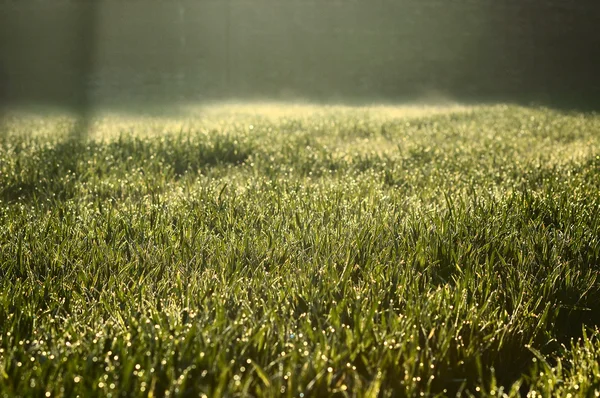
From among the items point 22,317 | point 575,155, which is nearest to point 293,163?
point 575,155

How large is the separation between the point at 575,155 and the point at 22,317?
16.4 feet

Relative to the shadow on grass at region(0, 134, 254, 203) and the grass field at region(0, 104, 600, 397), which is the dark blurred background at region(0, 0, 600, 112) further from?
the grass field at region(0, 104, 600, 397)

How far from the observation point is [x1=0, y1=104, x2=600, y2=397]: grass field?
4.72 feet

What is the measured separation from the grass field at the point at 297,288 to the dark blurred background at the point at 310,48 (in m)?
15.5

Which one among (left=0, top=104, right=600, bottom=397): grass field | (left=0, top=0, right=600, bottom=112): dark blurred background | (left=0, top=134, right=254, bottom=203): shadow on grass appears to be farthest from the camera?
(left=0, top=0, right=600, bottom=112): dark blurred background

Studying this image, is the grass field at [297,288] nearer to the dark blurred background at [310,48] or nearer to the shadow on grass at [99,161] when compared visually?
the shadow on grass at [99,161]

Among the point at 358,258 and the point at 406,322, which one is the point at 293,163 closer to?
the point at 358,258

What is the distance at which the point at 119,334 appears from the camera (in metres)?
1.52

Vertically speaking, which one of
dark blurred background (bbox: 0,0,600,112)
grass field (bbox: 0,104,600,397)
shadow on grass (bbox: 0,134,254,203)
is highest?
dark blurred background (bbox: 0,0,600,112)

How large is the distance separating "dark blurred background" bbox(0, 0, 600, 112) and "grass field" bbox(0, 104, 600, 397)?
50.8 feet

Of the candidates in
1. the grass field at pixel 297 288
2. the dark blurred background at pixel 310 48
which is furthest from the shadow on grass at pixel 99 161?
the dark blurred background at pixel 310 48

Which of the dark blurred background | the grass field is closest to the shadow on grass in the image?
the grass field

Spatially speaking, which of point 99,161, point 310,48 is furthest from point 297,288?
point 310,48

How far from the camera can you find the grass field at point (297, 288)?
144 centimetres
